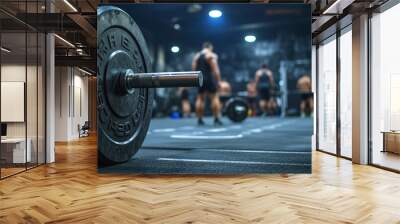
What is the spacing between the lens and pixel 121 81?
A: 4305mm

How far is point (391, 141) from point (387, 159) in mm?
300

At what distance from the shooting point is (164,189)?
396cm

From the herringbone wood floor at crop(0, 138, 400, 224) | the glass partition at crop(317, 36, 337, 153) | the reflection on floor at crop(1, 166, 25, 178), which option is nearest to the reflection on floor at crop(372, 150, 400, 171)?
the herringbone wood floor at crop(0, 138, 400, 224)

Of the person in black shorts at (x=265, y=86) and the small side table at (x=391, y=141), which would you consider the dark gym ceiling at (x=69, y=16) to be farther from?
the small side table at (x=391, y=141)

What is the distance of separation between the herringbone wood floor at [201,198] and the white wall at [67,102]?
651cm

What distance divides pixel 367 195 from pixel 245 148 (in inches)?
69.2

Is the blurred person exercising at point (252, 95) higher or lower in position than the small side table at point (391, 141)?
higher

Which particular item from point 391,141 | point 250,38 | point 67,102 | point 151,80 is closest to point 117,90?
point 151,80

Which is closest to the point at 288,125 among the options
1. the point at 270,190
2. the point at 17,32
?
the point at 270,190

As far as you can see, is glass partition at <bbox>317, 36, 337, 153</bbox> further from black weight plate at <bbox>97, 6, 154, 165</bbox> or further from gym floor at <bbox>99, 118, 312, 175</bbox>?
black weight plate at <bbox>97, 6, 154, 165</bbox>

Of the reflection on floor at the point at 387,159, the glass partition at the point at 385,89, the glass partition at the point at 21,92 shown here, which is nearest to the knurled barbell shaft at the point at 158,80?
the glass partition at the point at 21,92

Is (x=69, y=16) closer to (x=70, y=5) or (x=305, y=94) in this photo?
(x=70, y=5)

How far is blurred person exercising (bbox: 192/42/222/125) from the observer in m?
4.64

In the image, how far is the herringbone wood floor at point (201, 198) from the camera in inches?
115
